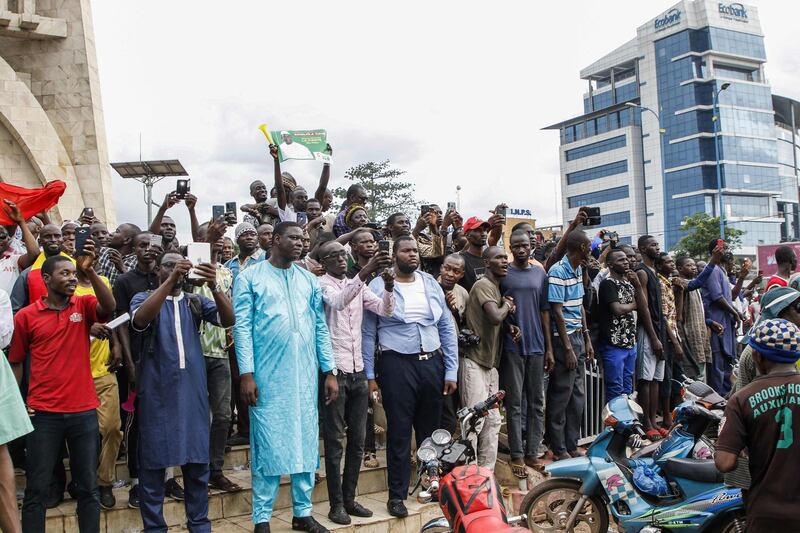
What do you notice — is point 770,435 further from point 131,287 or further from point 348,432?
point 131,287

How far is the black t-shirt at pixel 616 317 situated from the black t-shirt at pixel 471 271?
1544 mm

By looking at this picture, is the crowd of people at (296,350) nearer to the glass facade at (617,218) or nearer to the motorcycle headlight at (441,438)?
the motorcycle headlight at (441,438)

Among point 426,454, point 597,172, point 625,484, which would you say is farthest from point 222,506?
point 597,172

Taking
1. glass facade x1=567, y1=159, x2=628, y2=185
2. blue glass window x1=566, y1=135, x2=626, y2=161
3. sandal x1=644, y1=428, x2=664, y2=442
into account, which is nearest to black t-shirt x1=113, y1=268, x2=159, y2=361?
sandal x1=644, y1=428, x2=664, y2=442

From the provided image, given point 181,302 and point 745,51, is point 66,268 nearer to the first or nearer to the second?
point 181,302

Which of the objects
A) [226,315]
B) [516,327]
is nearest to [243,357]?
[226,315]

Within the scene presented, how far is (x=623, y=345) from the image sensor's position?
7645mm

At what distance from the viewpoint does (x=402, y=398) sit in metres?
5.58

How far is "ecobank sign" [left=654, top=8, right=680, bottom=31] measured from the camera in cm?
7294

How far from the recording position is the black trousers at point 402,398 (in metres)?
5.59

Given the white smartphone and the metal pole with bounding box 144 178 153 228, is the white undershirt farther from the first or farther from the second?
the metal pole with bounding box 144 178 153 228

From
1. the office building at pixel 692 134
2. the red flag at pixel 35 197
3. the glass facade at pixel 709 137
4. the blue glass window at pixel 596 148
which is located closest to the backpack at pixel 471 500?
the red flag at pixel 35 197

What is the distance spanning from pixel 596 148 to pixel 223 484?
7762cm

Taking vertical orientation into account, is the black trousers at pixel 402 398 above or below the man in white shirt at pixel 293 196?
below
